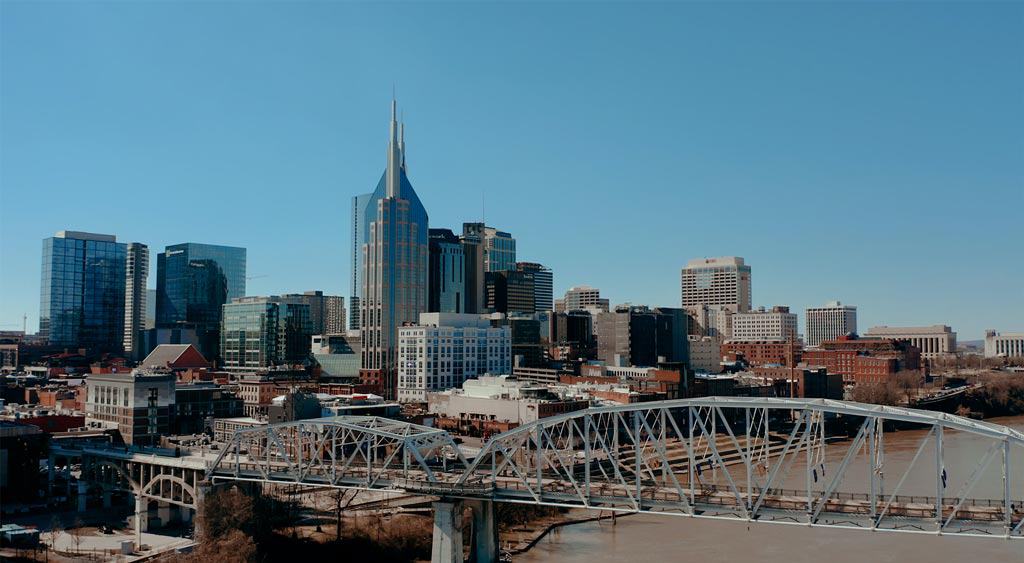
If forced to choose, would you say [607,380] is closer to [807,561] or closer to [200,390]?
[200,390]

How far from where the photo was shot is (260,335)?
179 meters

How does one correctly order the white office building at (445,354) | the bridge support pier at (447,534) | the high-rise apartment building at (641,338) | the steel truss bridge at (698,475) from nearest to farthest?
the steel truss bridge at (698,475) → the bridge support pier at (447,534) → the white office building at (445,354) → the high-rise apartment building at (641,338)

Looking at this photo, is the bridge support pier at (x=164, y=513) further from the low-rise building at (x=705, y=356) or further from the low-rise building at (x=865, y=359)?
the low-rise building at (x=865, y=359)

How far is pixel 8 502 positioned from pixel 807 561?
52.0 m

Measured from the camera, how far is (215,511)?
52.3m

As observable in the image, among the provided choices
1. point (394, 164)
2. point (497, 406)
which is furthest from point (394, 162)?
point (497, 406)

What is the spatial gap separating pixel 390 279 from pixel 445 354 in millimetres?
31384

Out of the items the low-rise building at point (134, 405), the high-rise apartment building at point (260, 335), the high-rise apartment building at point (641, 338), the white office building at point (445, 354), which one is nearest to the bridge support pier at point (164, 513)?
the low-rise building at point (134, 405)

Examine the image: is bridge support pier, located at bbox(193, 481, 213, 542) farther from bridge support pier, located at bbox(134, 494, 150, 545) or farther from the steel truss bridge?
bridge support pier, located at bbox(134, 494, 150, 545)

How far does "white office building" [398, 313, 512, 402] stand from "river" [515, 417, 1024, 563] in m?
65.7

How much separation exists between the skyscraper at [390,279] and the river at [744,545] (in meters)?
90.3

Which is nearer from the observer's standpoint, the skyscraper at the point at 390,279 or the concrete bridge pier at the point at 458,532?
the concrete bridge pier at the point at 458,532

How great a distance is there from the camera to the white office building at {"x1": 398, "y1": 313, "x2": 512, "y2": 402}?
127812 millimetres

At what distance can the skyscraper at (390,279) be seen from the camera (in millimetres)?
153000
